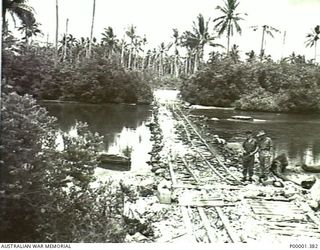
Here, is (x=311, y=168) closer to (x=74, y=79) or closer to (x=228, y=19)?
(x=228, y=19)

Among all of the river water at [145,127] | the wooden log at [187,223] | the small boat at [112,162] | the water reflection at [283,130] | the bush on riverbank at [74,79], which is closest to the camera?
the wooden log at [187,223]

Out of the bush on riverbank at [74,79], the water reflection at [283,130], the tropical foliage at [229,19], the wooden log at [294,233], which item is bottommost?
the wooden log at [294,233]

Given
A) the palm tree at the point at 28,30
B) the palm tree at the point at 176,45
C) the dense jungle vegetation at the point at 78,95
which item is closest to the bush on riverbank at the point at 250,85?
the dense jungle vegetation at the point at 78,95

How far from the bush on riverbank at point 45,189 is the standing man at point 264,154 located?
878mm

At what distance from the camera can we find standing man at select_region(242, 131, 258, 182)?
2.74 metres

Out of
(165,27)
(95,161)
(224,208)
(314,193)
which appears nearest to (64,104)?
(95,161)

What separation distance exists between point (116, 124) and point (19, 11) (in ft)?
2.87

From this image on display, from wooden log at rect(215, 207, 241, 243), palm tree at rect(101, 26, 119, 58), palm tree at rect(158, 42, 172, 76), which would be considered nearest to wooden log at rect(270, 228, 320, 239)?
wooden log at rect(215, 207, 241, 243)

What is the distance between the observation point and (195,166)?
2.79 m

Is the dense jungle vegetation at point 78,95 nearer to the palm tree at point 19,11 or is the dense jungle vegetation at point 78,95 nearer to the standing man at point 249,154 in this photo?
the palm tree at point 19,11

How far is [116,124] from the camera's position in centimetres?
295

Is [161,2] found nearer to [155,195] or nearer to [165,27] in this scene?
[165,27]

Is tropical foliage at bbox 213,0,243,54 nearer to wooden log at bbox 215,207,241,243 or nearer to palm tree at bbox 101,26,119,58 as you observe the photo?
palm tree at bbox 101,26,119,58

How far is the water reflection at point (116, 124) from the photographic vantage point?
8.43 feet
